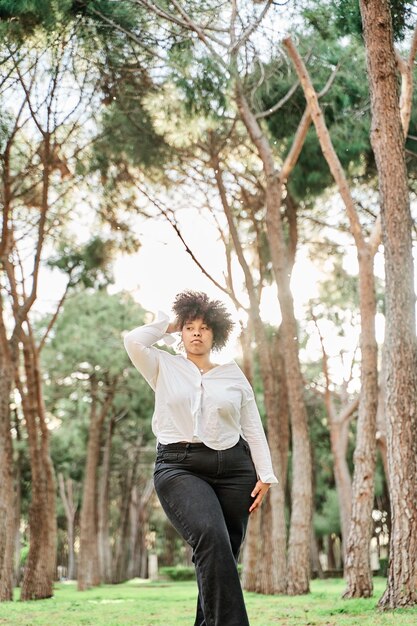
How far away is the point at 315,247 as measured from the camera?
15664 mm

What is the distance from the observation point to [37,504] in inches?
490

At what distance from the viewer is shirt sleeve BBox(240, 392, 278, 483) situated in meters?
3.15

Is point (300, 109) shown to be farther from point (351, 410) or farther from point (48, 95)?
point (351, 410)

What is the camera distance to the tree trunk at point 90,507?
17766 mm

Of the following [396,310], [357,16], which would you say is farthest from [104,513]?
[396,310]

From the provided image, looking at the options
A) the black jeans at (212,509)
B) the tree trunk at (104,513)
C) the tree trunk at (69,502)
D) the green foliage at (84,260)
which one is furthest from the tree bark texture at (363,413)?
the tree trunk at (69,502)

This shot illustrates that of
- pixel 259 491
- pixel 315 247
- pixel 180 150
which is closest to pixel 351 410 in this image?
pixel 315 247

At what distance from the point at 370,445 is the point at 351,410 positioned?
7.17 meters

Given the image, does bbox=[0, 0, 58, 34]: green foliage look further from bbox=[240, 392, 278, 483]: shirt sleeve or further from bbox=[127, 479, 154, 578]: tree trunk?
bbox=[127, 479, 154, 578]: tree trunk

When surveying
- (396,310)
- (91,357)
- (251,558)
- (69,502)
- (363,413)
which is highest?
(91,357)

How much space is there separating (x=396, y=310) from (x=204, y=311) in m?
3.32

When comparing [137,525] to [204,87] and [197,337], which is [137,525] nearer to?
[204,87]

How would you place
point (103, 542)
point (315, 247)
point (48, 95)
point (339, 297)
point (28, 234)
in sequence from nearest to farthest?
point (48, 95), point (28, 234), point (315, 247), point (339, 297), point (103, 542)

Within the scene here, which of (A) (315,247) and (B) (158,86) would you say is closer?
(B) (158,86)
